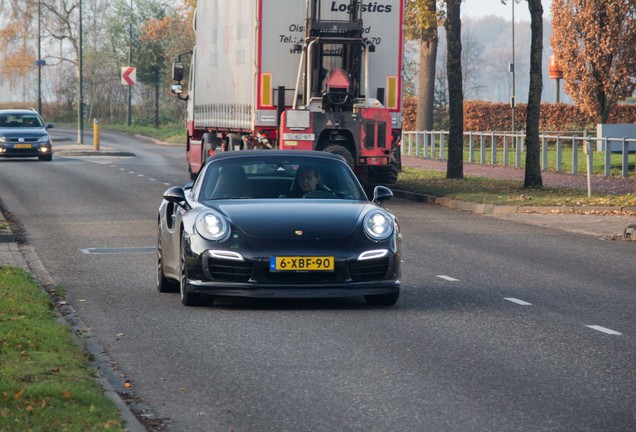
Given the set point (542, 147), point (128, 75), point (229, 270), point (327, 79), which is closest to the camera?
point (229, 270)

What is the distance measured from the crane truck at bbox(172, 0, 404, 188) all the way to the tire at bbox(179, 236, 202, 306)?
12.2m

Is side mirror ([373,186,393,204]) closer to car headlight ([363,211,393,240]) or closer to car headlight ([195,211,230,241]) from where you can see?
car headlight ([363,211,393,240])

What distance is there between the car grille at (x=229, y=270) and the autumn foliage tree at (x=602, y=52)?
4196 centimetres

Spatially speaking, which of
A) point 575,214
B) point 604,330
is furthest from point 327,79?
point 604,330

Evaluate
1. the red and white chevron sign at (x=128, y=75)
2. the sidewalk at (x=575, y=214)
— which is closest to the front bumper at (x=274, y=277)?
the sidewalk at (x=575, y=214)

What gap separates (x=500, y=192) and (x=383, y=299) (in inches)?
634

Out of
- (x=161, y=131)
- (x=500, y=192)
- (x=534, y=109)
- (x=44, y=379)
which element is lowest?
(x=44, y=379)

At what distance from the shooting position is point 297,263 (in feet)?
36.5

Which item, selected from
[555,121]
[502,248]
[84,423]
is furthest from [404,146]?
[84,423]

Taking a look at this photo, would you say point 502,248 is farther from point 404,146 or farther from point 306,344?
point 404,146

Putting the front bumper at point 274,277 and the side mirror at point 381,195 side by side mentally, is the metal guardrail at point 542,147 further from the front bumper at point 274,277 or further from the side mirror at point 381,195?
the front bumper at point 274,277

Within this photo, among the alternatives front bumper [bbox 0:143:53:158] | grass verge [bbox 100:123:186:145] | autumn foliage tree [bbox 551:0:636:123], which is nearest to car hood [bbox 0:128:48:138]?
front bumper [bbox 0:143:53:158]

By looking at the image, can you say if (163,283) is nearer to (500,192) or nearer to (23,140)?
(500,192)

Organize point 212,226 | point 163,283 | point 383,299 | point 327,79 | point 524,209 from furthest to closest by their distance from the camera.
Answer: point 327,79 → point 524,209 → point 163,283 → point 383,299 → point 212,226
